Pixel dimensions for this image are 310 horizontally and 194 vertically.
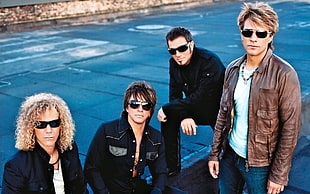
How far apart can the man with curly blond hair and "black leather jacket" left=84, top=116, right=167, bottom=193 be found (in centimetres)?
16

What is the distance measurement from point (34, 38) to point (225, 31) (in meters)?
6.80

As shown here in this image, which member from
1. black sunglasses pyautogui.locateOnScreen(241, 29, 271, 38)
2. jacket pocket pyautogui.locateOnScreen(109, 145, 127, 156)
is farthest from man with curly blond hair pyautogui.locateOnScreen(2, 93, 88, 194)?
black sunglasses pyautogui.locateOnScreen(241, 29, 271, 38)

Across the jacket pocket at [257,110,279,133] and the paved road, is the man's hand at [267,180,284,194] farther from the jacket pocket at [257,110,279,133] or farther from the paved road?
the paved road

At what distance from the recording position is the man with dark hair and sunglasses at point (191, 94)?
13.1 ft

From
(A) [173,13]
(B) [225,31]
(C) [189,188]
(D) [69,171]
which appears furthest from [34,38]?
(D) [69,171]

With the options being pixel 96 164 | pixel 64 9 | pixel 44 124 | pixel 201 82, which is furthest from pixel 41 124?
pixel 64 9

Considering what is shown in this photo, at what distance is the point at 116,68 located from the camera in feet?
31.8

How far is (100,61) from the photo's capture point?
10398 mm

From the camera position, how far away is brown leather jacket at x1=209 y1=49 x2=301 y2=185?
2.71 meters

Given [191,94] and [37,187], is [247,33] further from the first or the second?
[37,187]

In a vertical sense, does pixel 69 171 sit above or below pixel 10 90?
above

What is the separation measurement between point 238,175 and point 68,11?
17.1 meters

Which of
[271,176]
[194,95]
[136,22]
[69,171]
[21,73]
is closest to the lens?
[271,176]

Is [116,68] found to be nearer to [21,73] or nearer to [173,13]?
[21,73]
